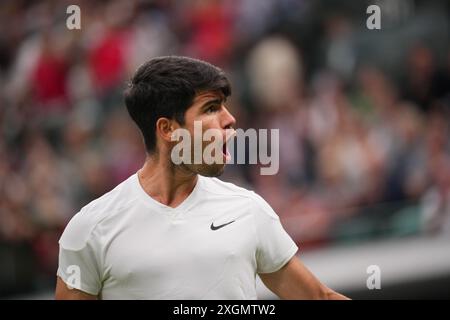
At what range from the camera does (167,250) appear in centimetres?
342

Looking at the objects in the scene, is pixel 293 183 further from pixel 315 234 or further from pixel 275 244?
pixel 275 244

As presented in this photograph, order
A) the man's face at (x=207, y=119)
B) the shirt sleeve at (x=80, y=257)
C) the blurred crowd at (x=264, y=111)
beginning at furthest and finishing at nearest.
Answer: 1. the blurred crowd at (x=264, y=111)
2. the man's face at (x=207, y=119)
3. the shirt sleeve at (x=80, y=257)

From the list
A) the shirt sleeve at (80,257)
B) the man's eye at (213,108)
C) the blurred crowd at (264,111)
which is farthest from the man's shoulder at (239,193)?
the blurred crowd at (264,111)

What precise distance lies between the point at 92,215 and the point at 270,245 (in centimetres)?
57

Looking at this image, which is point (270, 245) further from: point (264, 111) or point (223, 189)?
point (264, 111)

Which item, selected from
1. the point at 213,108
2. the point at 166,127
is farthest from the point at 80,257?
the point at 213,108

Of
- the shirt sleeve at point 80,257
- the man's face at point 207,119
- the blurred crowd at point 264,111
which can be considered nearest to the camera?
the shirt sleeve at point 80,257

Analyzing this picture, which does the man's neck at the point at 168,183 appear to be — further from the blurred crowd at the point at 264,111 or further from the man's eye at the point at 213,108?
the blurred crowd at the point at 264,111

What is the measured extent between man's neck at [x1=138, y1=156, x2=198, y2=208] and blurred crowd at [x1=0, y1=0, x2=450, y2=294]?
2994mm

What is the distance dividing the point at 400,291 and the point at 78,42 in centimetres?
359

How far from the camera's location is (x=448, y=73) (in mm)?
7203

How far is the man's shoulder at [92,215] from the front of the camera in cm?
337

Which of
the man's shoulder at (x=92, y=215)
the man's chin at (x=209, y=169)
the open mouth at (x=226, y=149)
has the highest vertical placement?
the open mouth at (x=226, y=149)

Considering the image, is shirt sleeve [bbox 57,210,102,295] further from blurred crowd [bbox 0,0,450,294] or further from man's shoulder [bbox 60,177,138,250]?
blurred crowd [bbox 0,0,450,294]
